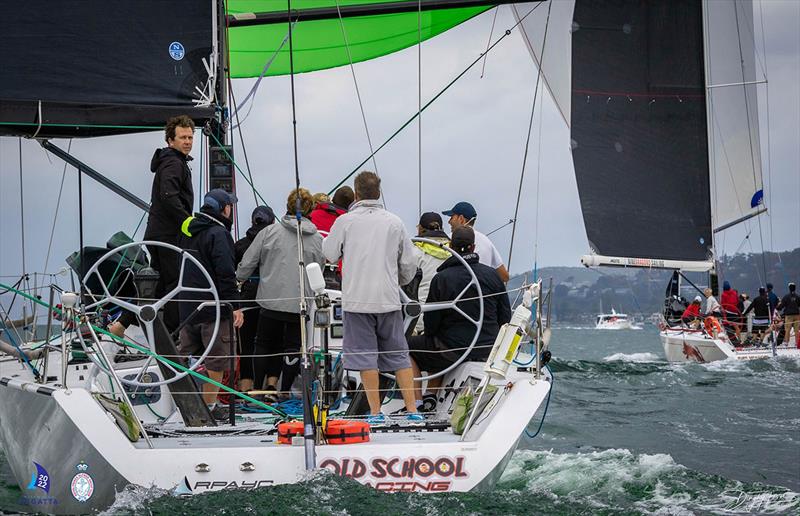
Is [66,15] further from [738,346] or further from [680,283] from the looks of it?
[680,283]

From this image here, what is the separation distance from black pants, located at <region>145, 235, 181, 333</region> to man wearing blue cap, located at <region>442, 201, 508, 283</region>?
6.44 ft

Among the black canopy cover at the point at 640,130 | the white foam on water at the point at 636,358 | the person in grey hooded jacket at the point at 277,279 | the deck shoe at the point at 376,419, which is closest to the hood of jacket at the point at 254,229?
the person in grey hooded jacket at the point at 277,279

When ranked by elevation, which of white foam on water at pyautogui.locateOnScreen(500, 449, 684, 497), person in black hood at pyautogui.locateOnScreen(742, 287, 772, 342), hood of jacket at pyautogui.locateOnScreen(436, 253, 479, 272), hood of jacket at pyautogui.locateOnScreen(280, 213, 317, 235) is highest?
hood of jacket at pyautogui.locateOnScreen(280, 213, 317, 235)

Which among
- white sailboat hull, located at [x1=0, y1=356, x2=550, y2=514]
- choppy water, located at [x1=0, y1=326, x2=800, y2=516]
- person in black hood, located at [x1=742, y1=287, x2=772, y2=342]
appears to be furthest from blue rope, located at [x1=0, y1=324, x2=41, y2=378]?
person in black hood, located at [x1=742, y1=287, x2=772, y2=342]

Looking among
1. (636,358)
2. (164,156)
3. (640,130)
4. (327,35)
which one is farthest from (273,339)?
(636,358)

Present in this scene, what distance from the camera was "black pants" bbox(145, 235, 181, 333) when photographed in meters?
6.65

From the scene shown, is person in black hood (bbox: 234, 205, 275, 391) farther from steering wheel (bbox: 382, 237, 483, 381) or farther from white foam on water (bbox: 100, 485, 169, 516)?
white foam on water (bbox: 100, 485, 169, 516)

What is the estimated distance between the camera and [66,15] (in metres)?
7.33

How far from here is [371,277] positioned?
5.89m

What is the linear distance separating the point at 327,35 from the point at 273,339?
7684 millimetres

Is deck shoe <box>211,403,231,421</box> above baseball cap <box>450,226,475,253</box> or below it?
below

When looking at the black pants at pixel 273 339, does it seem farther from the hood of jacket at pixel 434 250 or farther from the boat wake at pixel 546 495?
the boat wake at pixel 546 495

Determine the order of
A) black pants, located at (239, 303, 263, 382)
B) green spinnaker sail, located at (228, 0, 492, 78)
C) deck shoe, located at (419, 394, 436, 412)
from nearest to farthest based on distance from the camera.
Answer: deck shoe, located at (419, 394, 436, 412), black pants, located at (239, 303, 263, 382), green spinnaker sail, located at (228, 0, 492, 78)

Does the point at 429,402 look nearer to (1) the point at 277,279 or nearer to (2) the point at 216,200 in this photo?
(1) the point at 277,279
